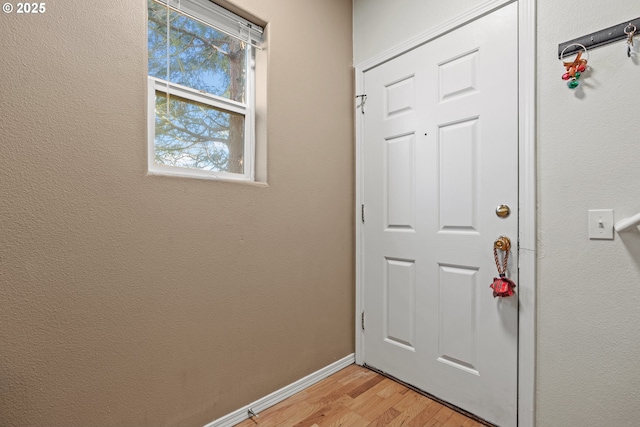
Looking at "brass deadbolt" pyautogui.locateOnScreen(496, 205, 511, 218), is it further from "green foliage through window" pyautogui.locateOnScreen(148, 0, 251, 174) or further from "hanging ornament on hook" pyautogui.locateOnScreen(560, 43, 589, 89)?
"green foliage through window" pyautogui.locateOnScreen(148, 0, 251, 174)

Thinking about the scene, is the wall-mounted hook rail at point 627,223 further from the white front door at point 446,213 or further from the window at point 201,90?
the window at point 201,90

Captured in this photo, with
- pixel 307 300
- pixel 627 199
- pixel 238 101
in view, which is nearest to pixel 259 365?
pixel 307 300

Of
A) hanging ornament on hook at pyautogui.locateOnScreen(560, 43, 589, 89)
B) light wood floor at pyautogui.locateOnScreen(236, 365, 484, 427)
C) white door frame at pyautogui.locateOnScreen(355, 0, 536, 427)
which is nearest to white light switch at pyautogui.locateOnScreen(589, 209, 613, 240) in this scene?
white door frame at pyautogui.locateOnScreen(355, 0, 536, 427)

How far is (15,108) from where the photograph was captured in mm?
967

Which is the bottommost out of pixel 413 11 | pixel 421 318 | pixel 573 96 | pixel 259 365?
pixel 259 365

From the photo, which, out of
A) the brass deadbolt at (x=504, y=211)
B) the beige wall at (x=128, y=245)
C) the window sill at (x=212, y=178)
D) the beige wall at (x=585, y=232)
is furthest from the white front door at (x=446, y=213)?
the window sill at (x=212, y=178)

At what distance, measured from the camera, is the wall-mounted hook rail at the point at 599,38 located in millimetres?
1114

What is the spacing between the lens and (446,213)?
1.61m

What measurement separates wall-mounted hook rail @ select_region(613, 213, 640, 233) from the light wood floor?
1074 millimetres

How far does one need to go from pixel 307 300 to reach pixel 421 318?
65 cm

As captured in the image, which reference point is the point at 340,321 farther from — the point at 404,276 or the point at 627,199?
the point at 627,199

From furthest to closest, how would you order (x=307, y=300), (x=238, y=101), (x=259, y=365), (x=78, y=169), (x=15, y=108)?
(x=307, y=300), (x=238, y=101), (x=259, y=365), (x=78, y=169), (x=15, y=108)

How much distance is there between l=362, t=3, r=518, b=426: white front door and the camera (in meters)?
1.41

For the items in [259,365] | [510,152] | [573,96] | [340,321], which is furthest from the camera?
[340,321]
